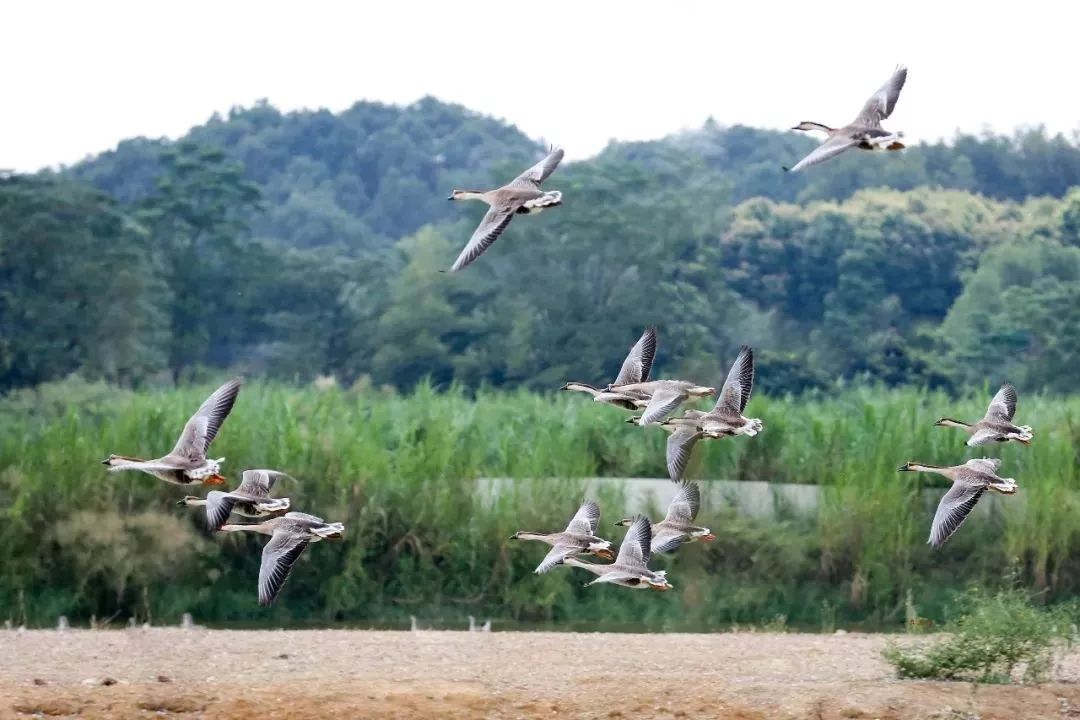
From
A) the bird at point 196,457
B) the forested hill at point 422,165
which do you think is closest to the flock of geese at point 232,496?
the bird at point 196,457

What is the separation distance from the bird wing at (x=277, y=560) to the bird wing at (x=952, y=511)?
13.1ft

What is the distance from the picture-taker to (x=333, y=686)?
42.0 feet

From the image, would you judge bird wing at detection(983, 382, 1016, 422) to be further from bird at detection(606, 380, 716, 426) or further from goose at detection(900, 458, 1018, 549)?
bird at detection(606, 380, 716, 426)

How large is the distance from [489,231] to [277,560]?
2.47 meters

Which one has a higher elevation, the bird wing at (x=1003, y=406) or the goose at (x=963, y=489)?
the bird wing at (x=1003, y=406)

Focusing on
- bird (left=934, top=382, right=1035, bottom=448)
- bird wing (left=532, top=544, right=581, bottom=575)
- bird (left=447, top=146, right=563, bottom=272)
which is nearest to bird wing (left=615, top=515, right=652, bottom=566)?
bird wing (left=532, top=544, right=581, bottom=575)

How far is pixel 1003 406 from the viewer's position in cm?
1294

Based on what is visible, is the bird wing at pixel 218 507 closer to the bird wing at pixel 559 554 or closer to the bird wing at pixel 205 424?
the bird wing at pixel 205 424

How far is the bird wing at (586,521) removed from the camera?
1394cm

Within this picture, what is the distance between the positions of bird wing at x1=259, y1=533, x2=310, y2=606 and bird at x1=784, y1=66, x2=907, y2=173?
12.8ft

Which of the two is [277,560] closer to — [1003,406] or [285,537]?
[285,537]

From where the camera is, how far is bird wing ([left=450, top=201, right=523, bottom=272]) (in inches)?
449

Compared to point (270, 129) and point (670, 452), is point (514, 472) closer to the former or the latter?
point (670, 452)

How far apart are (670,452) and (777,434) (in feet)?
41.8
